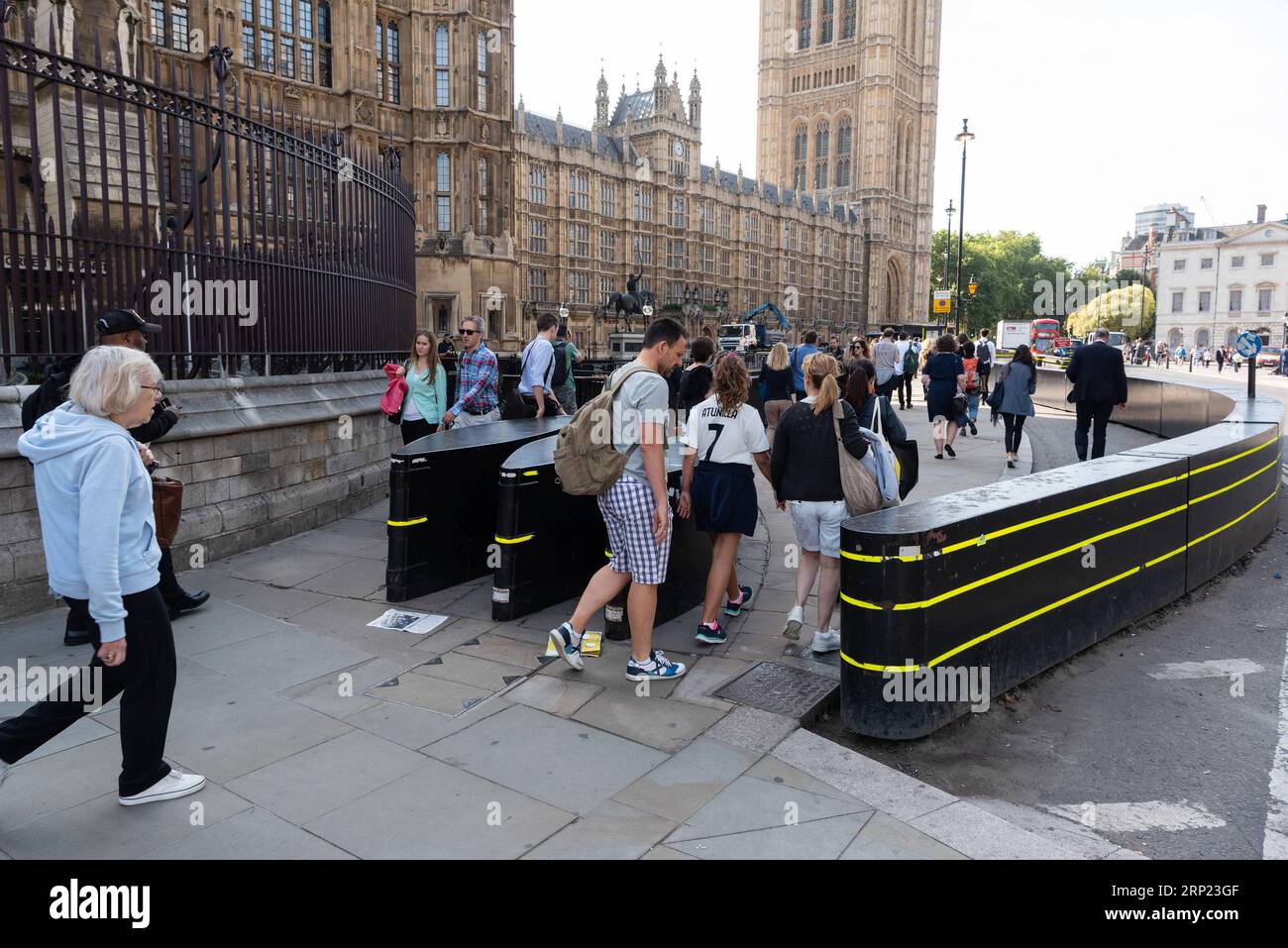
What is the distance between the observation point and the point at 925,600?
4.38m

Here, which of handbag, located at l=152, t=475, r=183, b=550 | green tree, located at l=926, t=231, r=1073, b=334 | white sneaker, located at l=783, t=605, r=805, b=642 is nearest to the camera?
handbag, located at l=152, t=475, r=183, b=550

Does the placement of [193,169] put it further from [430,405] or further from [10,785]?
[10,785]

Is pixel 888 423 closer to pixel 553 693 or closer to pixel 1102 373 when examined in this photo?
pixel 553 693

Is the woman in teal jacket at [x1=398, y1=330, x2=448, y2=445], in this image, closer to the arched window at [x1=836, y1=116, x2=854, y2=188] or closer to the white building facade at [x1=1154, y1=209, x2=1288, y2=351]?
the white building facade at [x1=1154, y1=209, x2=1288, y2=351]

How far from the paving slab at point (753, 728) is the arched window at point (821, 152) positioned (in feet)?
329

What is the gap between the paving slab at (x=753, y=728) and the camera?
4293mm

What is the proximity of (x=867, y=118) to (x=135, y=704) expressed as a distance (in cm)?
9987

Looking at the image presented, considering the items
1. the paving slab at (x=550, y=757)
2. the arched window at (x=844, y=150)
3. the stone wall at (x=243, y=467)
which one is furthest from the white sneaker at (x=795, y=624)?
the arched window at (x=844, y=150)

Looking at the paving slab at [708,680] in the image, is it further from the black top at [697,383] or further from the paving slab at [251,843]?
the black top at [697,383]

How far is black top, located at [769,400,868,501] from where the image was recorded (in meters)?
5.58

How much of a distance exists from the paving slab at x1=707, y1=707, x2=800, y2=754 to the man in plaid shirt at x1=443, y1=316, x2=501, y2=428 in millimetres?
4968

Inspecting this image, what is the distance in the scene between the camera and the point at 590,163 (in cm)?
5791

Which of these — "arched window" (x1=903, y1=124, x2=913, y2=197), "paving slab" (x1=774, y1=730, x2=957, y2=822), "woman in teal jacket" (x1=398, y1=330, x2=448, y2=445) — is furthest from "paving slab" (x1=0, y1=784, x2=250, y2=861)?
"arched window" (x1=903, y1=124, x2=913, y2=197)

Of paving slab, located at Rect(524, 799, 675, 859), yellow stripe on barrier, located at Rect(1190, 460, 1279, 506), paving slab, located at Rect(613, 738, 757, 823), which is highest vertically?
yellow stripe on barrier, located at Rect(1190, 460, 1279, 506)
